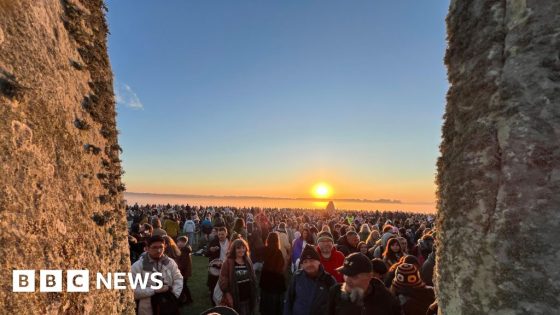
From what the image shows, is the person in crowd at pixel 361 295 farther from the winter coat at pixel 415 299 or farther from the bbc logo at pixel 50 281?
the bbc logo at pixel 50 281

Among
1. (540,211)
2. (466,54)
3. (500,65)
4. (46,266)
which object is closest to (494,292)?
(540,211)

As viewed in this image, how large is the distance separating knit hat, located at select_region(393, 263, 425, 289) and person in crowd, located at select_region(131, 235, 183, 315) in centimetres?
319

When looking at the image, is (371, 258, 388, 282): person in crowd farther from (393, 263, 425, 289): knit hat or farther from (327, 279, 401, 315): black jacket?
(327, 279, 401, 315): black jacket

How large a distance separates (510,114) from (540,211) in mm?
357

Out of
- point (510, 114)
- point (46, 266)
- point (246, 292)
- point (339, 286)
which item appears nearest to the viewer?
point (510, 114)

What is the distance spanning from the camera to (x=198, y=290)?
11.5 metres

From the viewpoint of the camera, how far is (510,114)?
1.31m

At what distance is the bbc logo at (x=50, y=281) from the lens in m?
2.17

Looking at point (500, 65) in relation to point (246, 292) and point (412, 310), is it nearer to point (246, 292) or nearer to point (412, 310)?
point (412, 310)

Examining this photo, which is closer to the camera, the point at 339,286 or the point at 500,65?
the point at 500,65

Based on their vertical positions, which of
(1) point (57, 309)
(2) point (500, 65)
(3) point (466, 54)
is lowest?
(1) point (57, 309)

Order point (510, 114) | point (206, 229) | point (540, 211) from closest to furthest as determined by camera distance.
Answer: point (540, 211), point (510, 114), point (206, 229)

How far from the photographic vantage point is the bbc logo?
217 centimetres

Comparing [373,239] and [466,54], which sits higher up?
[466,54]
